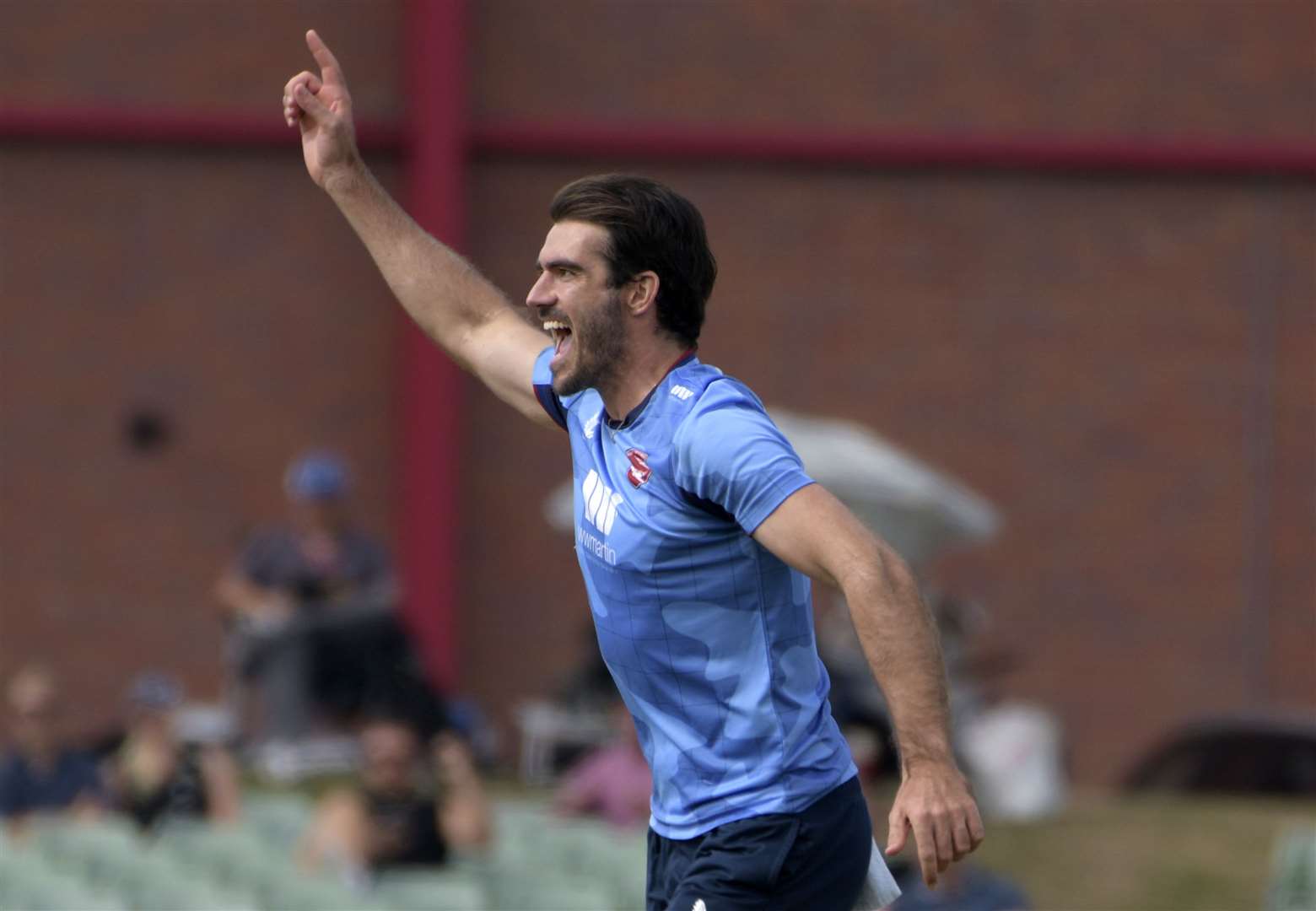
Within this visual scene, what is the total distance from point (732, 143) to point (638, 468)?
476 inches

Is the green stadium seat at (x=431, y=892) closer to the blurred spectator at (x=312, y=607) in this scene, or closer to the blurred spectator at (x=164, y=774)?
the blurred spectator at (x=164, y=774)

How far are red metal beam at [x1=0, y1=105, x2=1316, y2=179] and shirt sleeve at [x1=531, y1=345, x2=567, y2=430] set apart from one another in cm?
1123

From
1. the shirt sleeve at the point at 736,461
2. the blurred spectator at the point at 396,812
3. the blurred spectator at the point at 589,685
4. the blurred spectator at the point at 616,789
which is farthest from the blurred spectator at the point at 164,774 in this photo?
the shirt sleeve at the point at 736,461

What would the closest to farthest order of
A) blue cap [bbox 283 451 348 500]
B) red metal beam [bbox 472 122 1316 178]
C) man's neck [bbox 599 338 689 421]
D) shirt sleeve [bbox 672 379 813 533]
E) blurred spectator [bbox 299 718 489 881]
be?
1. shirt sleeve [bbox 672 379 813 533]
2. man's neck [bbox 599 338 689 421]
3. blurred spectator [bbox 299 718 489 881]
4. blue cap [bbox 283 451 348 500]
5. red metal beam [bbox 472 122 1316 178]

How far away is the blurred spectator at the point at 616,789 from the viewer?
34.2 feet

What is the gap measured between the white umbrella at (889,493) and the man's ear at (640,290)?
789cm

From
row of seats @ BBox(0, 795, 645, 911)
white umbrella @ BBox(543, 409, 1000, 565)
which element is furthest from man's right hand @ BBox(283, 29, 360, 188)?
white umbrella @ BBox(543, 409, 1000, 565)

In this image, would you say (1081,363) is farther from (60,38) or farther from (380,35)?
(60,38)

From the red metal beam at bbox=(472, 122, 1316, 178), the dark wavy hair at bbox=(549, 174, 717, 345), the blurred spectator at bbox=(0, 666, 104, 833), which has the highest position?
the red metal beam at bbox=(472, 122, 1316, 178)

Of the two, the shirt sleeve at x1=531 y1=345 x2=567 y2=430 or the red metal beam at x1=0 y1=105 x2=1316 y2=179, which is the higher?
the red metal beam at x1=0 y1=105 x2=1316 y2=179

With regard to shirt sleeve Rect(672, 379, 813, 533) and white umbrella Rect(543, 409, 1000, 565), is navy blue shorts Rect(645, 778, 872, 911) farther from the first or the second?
white umbrella Rect(543, 409, 1000, 565)

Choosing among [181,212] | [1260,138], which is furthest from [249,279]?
[1260,138]

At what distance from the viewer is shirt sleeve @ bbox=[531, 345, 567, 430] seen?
4.22m

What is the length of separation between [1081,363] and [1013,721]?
4.07 m
